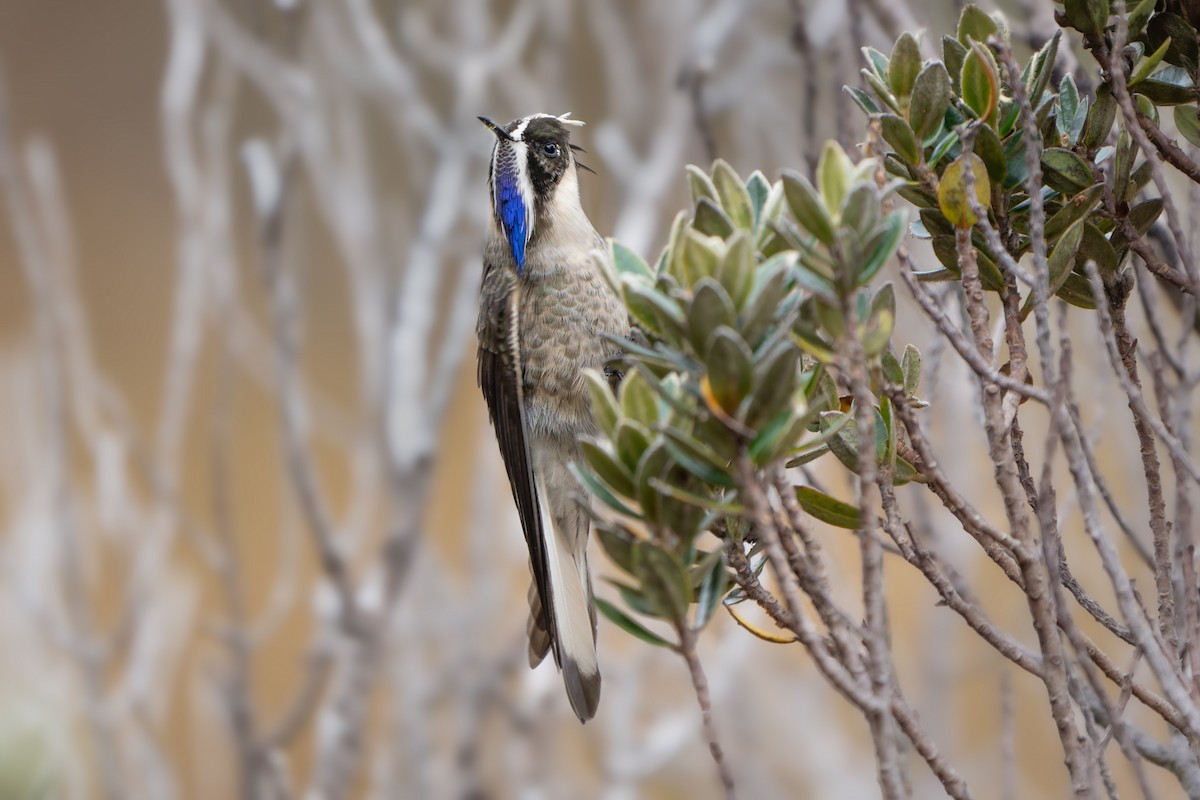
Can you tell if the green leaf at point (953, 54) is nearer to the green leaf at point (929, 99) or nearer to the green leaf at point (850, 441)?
the green leaf at point (929, 99)

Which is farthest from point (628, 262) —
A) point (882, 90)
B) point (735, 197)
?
point (882, 90)

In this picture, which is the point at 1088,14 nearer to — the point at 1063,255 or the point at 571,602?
the point at 1063,255

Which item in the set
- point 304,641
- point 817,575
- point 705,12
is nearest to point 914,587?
point 705,12

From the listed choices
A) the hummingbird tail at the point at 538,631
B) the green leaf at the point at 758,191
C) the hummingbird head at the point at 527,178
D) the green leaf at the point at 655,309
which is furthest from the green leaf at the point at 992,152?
the hummingbird head at the point at 527,178

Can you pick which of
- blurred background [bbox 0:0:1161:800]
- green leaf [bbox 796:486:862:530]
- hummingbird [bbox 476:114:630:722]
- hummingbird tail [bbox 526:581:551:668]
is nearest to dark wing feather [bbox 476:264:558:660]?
hummingbird [bbox 476:114:630:722]

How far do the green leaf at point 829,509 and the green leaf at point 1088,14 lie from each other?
30cm

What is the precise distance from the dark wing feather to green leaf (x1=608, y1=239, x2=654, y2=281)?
631mm

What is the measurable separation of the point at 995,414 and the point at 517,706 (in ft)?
5.45

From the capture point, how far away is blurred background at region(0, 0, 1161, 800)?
1894mm

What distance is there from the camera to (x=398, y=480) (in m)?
2.10

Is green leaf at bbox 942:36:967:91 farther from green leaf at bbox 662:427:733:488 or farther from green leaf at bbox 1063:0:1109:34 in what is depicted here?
green leaf at bbox 662:427:733:488

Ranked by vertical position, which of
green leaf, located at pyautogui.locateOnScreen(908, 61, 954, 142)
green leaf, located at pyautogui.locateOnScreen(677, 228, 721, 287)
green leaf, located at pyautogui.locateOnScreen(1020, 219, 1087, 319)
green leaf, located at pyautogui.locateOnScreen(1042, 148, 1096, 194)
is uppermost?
green leaf, located at pyautogui.locateOnScreen(908, 61, 954, 142)

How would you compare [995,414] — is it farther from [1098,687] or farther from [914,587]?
[914,587]

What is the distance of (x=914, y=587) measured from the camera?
2.88 meters
